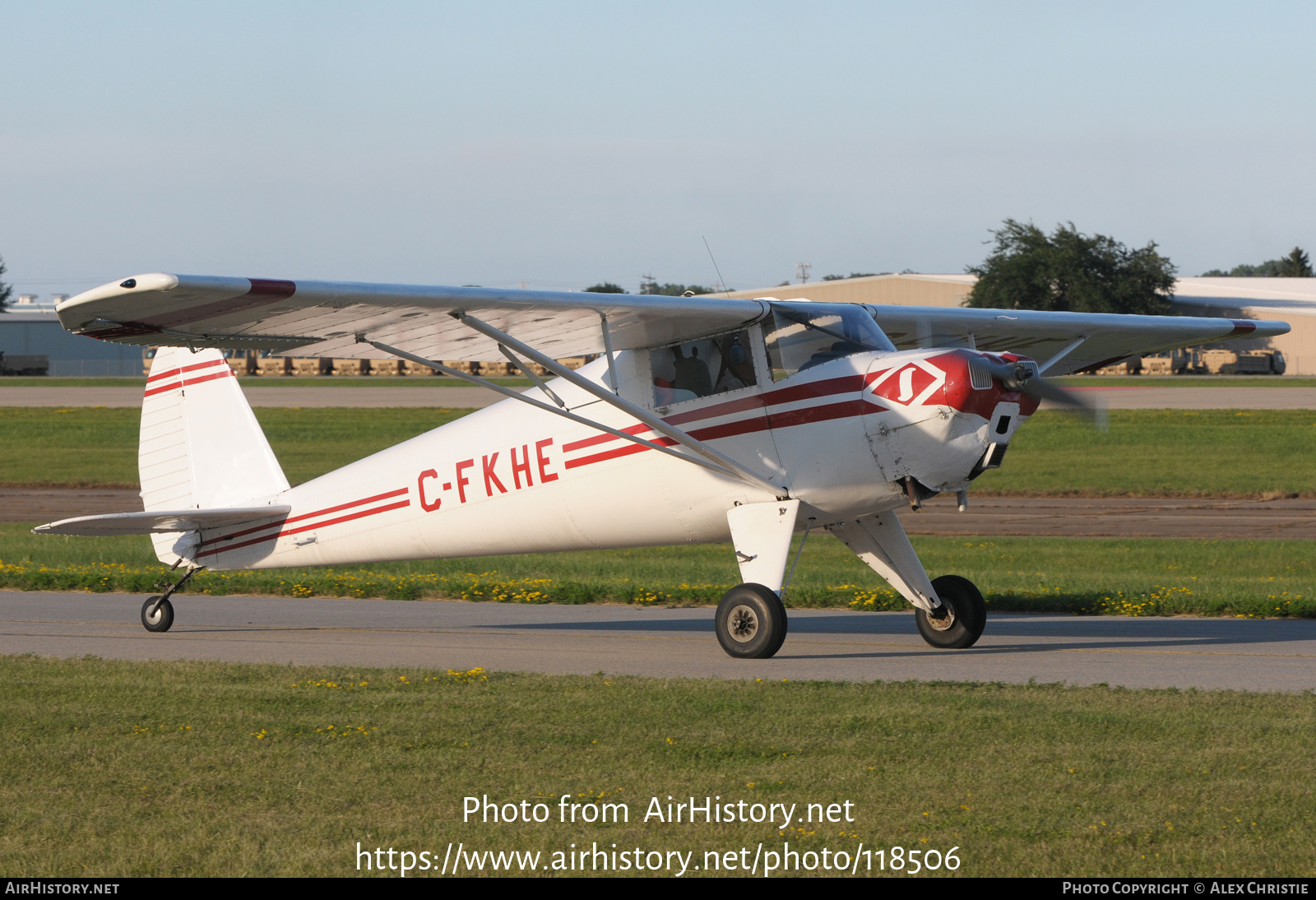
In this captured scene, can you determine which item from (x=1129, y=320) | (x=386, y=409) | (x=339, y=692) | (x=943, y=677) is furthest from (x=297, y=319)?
(x=386, y=409)

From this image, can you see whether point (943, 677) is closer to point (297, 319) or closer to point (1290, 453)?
point (297, 319)

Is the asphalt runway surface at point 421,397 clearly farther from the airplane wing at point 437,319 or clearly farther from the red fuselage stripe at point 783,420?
the red fuselage stripe at point 783,420

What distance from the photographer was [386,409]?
5197 cm

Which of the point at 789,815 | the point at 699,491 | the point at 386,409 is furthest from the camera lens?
the point at 386,409

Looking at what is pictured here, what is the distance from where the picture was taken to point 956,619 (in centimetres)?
1120

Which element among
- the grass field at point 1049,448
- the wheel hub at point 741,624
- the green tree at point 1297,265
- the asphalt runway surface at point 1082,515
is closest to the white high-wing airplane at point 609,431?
the wheel hub at point 741,624

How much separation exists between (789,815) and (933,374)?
4.55m

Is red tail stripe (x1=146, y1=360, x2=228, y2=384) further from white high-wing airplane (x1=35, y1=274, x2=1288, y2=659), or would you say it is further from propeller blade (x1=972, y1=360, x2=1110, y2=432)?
propeller blade (x1=972, y1=360, x2=1110, y2=432)

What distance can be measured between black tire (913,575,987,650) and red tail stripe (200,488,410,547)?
464cm

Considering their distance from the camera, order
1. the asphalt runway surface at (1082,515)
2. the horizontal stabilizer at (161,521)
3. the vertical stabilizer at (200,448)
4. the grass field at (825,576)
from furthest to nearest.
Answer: the asphalt runway surface at (1082,515)
the grass field at (825,576)
the vertical stabilizer at (200,448)
the horizontal stabilizer at (161,521)

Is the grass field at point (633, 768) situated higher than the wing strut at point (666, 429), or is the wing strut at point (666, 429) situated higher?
the wing strut at point (666, 429)

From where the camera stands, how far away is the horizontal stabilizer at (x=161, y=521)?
452 inches

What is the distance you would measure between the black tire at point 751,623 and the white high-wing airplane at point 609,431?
17mm

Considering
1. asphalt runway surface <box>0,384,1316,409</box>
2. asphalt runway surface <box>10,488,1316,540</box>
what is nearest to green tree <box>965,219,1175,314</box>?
asphalt runway surface <box>0,384,1316,409</box>
